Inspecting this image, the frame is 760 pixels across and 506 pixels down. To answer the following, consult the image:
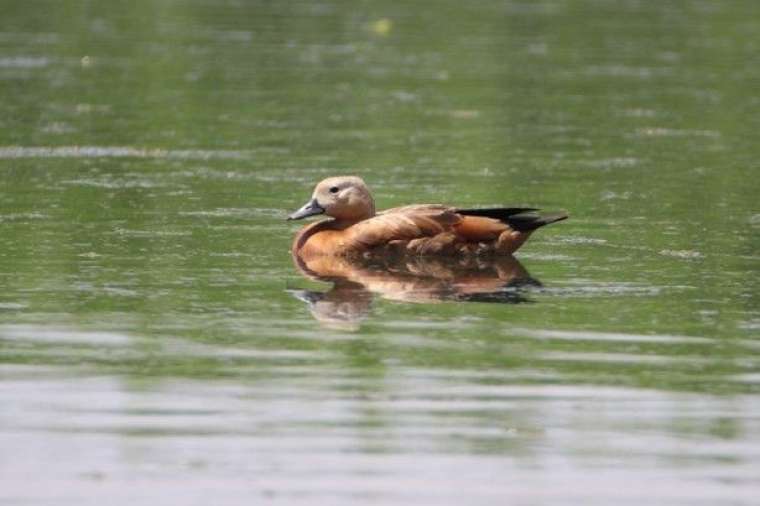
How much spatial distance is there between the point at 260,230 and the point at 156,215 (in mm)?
958

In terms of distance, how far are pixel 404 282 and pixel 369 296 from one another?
59cm

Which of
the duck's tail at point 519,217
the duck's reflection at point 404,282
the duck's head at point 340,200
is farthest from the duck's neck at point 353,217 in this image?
the duck's tail at point 519,217

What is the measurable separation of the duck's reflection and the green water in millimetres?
78

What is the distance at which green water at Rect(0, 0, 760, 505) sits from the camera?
739cm

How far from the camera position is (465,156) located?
18.1 m

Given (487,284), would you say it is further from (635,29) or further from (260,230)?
(635,29)

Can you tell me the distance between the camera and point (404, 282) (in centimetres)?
1179

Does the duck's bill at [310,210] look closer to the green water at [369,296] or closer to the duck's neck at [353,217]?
the duck's neck at [353,217]

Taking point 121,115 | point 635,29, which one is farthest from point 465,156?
point 635,29

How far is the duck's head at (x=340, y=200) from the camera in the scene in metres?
13.0

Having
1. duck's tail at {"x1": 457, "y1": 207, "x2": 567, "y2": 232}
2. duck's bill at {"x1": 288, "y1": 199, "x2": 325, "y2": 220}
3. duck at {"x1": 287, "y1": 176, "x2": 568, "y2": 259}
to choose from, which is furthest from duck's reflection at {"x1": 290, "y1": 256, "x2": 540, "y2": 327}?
duck's bill at {"x1": 288, "y1": 199, "x2": 325, "y2": 220}

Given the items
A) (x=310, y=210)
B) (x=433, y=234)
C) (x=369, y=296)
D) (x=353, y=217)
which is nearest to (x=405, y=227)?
(x=433, y=234)

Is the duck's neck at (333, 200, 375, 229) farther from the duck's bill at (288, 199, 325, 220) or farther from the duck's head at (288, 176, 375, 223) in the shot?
the duck's bill at (288, 199, 325, 220)

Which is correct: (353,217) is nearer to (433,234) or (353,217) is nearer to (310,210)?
(310,210)
